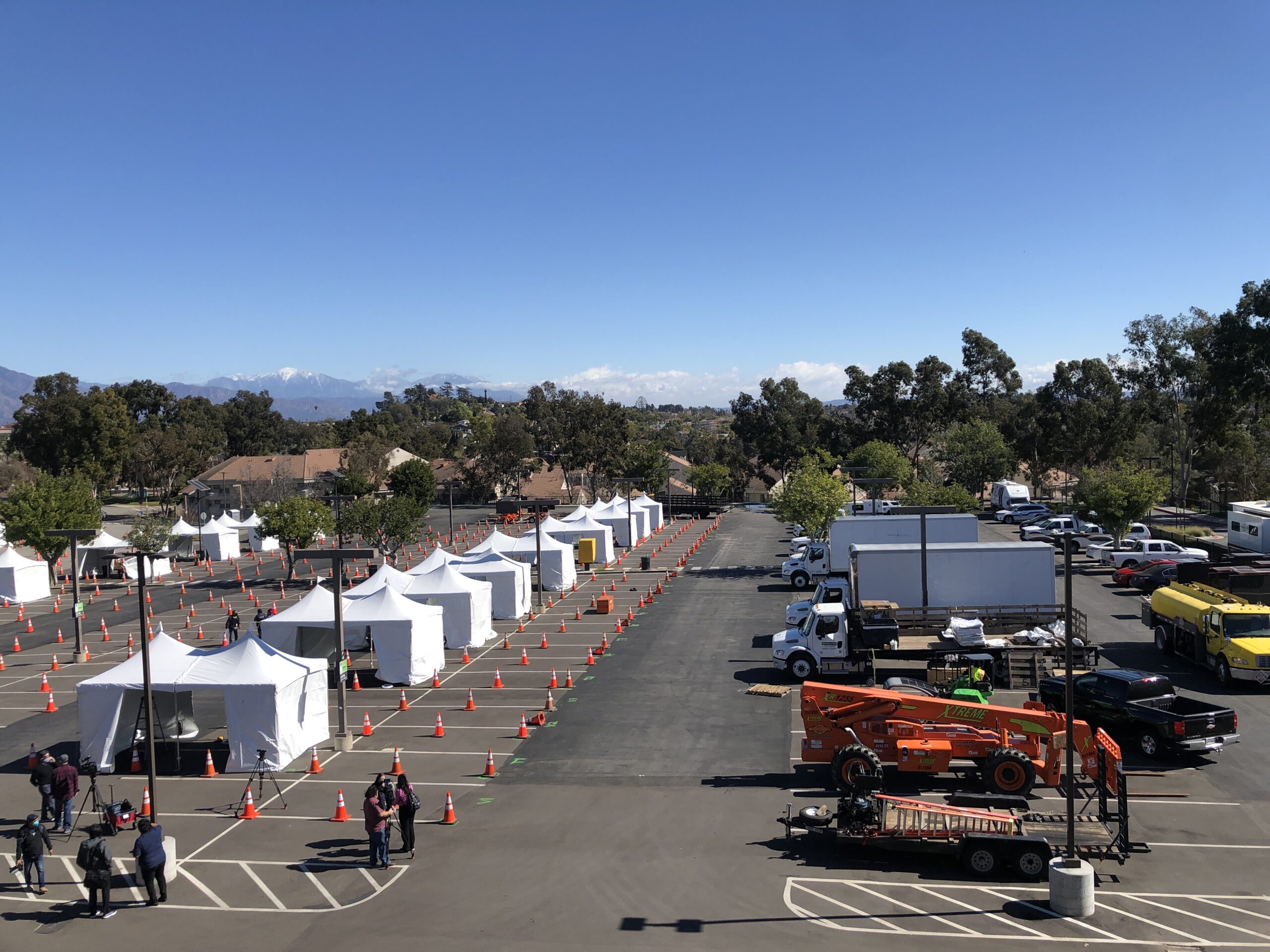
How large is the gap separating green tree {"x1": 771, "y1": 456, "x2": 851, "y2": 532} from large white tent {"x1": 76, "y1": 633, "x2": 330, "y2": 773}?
3035cm

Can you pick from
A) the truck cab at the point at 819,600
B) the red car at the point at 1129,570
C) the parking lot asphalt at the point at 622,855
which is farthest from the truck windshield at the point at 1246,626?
the red car at the point at 1129,570

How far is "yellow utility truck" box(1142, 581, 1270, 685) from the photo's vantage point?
2295 cm

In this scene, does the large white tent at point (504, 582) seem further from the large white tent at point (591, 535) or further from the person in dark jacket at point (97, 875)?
the person in dark jacket at point (97, 875)

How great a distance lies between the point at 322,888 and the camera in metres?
13.6

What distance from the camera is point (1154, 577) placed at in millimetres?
36688

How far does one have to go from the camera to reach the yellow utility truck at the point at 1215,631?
23.0 m

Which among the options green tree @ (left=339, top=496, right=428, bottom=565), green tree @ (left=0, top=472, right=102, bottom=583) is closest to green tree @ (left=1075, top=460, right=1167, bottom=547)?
green tree @ (left=339, top=496, right=428, bottom=565)

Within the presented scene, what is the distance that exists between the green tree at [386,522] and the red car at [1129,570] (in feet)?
108

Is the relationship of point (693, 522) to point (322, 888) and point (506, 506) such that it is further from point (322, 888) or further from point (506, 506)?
point (322, 888)

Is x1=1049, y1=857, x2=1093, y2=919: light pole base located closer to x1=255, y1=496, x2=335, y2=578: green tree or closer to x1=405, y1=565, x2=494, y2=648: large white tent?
x1=405, y1=565, x2=494, y2=648: large white tent

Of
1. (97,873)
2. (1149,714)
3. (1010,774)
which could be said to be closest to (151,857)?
(97,873)

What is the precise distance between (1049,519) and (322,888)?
52430mm

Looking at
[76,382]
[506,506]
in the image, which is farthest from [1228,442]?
[76,382]

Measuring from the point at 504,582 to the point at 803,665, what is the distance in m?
13.5
